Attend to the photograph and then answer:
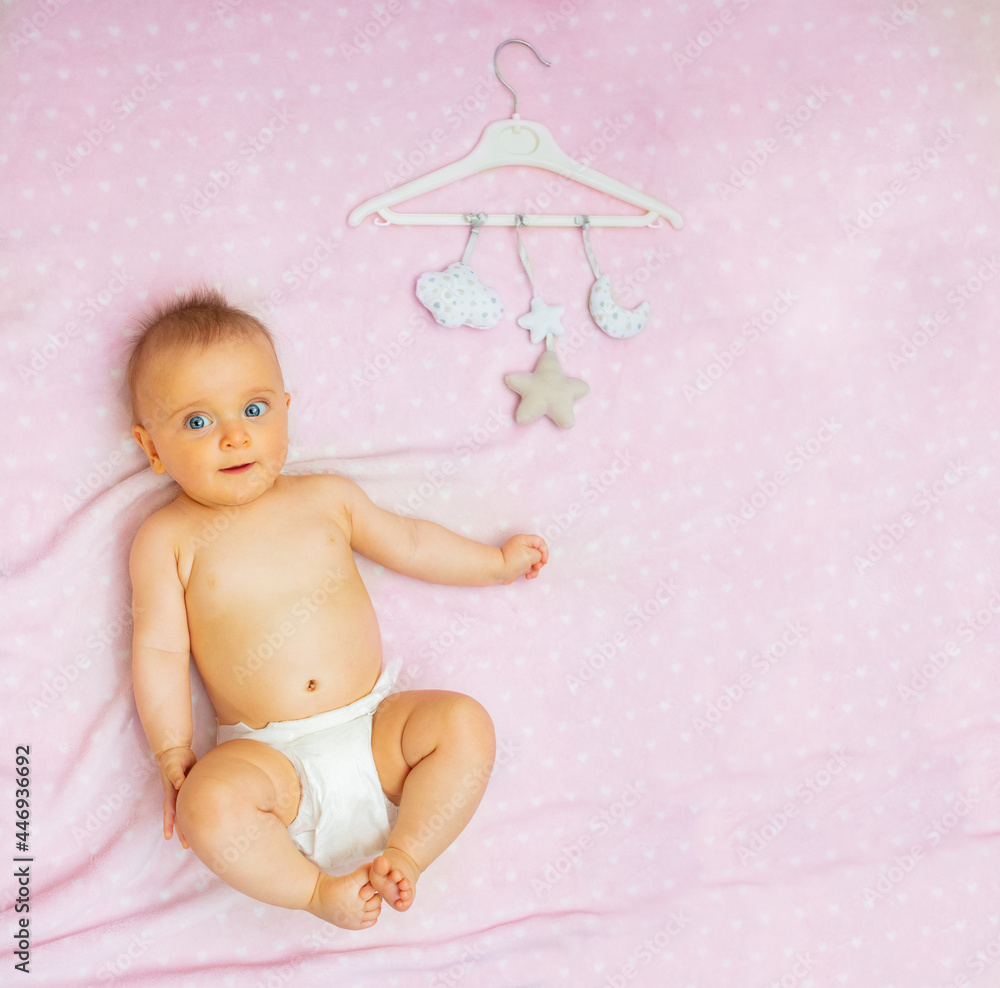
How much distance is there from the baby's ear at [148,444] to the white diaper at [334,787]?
497mm

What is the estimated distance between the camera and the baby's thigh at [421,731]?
1593 millimetres

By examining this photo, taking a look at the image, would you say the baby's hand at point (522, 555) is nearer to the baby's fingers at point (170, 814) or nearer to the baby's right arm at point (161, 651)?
the baby's right arm at point (161, 651)

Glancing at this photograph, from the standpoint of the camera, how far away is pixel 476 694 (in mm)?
1866

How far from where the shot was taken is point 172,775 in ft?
5.23

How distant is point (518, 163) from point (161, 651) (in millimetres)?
1210

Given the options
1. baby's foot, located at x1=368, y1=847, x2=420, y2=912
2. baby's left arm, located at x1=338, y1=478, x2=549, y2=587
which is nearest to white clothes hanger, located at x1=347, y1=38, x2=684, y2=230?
baby's left arm, located at x1=338, y1=478, x2=549, y2=587

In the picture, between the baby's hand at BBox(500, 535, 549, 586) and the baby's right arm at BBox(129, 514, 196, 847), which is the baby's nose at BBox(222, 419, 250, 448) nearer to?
the baby's right arm at BBox(129, 514, 196, 847)

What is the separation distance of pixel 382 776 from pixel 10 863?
0.69 meters

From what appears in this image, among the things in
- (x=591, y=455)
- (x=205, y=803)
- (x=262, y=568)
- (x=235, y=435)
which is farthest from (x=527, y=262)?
(x=205, y=803)

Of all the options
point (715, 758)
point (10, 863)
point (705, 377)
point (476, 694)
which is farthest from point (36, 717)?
point (705, 377)

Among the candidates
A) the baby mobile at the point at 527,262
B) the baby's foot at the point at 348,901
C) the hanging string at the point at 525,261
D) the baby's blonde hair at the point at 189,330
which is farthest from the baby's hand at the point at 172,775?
the hanging string at the point at 525,261

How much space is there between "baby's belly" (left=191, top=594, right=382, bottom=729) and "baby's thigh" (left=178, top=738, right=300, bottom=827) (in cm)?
8

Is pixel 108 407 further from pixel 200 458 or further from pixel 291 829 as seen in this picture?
pixel 291 829

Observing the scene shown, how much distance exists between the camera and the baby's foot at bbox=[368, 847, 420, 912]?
1454 mm
